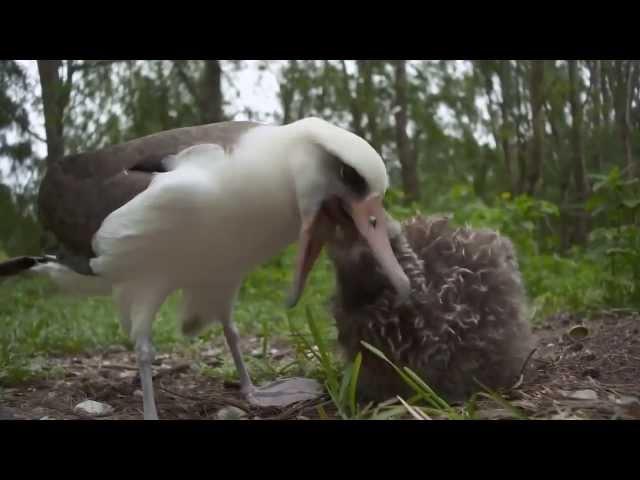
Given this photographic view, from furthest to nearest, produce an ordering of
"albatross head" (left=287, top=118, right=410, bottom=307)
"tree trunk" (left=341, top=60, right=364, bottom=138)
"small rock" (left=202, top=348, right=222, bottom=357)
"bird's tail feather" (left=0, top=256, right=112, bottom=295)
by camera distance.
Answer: "small rock" (left=202, top=348, right=222, bottom=357) < "tree trunk" (left=341, top=60, right=364, bottom=138) < "bird's tail feather" (left=0, top=256, right=112, bottom=295) < "albatross head" (left=287, top=118, right=410, bottom=307)

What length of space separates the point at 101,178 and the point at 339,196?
0.85m

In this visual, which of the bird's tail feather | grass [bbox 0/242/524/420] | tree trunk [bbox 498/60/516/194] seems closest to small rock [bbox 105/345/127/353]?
grass [bbox 0/242/524/420]

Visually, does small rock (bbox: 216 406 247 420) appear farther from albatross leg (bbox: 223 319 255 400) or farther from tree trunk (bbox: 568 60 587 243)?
tree trunk (bbox: 568 60 587 243)

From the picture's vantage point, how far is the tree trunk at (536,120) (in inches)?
75.8

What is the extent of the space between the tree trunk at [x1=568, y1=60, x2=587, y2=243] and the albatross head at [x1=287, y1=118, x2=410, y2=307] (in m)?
0.60

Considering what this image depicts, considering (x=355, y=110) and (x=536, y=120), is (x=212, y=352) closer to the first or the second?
(x=355, y=110)

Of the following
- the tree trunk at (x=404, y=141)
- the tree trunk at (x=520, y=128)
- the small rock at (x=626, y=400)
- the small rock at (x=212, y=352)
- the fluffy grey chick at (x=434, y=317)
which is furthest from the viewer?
the small rock at (x=212, y=352)

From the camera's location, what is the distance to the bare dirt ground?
1498 mm

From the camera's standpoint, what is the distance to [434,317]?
1.78 meters

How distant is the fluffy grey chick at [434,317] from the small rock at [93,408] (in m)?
0.67

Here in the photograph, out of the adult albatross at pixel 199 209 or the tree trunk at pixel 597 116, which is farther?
the tree trunk at pixel 597 116

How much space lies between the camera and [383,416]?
144cm

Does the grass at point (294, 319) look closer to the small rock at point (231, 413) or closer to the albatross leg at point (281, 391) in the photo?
the albatross leg at point (281, 391)

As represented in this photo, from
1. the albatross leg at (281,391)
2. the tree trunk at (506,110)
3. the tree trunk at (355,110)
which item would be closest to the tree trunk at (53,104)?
the albatross leg at (281,391)
